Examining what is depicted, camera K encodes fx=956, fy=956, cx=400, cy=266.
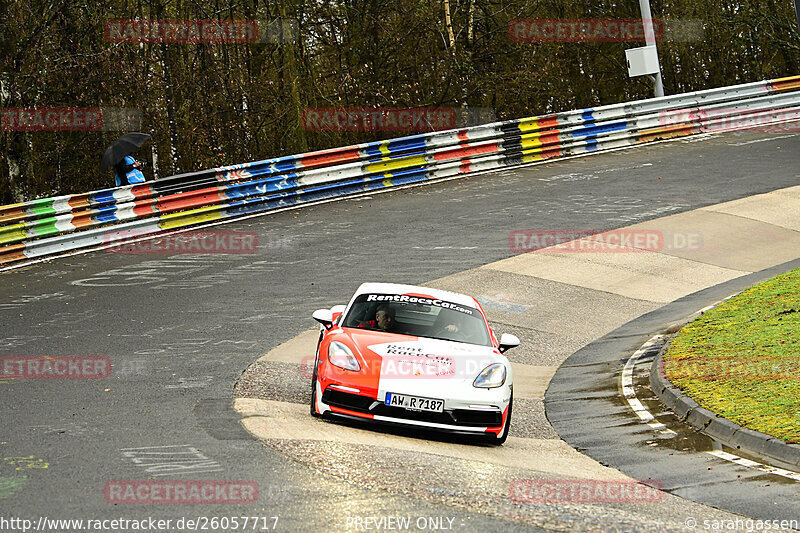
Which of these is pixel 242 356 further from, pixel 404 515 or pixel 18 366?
pixel 404 515

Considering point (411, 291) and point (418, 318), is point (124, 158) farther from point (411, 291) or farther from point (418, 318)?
point (418, 318)

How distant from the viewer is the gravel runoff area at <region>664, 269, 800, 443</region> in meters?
9.41

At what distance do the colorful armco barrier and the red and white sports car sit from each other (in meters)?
10.8

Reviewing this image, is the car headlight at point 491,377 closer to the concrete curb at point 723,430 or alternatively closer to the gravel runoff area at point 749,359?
the concrete curb at point 723,430

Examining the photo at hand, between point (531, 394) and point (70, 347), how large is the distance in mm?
5895

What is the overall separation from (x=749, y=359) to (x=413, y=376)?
476 centimetres

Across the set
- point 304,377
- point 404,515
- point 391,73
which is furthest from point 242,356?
point 391,73

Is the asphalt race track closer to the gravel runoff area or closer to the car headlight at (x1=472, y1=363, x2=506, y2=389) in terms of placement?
the car headlight at (x1=472, y1=363, x2=506, y2=389)

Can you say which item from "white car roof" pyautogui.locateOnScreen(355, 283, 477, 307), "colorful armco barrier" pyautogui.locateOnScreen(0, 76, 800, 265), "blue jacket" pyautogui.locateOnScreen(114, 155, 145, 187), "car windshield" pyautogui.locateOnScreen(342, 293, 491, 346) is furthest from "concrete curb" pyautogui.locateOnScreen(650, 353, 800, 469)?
"blue jacket" pyautogui.locateOnScreen(114, 155, 145, 187)

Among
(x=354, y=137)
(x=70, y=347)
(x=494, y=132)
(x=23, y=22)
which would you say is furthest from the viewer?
(x=354, y=137)

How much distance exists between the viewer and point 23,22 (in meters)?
22.6

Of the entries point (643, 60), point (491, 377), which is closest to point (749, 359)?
point (491, 377)

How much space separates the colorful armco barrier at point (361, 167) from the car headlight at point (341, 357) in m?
11.3

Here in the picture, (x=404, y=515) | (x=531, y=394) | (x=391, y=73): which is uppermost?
(x=391, y=73)
